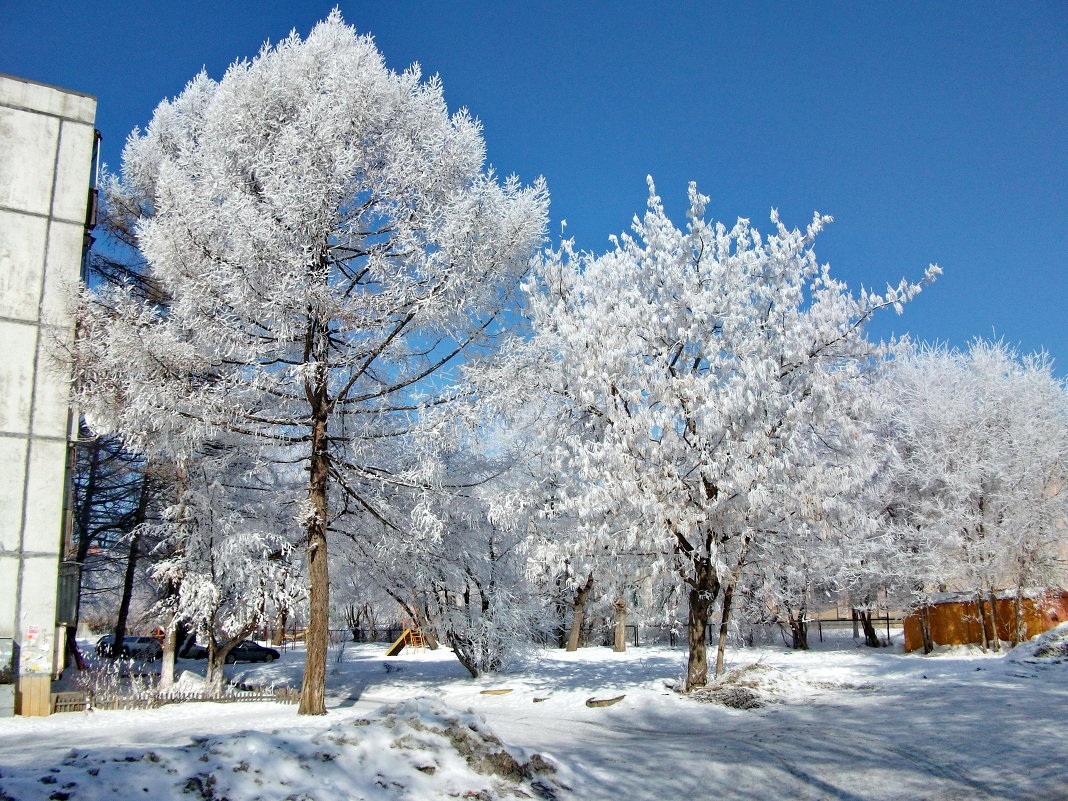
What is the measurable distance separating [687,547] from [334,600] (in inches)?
405

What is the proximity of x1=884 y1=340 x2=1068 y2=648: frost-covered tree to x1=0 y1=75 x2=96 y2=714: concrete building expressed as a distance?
20266 mm

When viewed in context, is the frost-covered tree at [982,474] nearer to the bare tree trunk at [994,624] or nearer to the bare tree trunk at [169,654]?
the bare tree trunk at [994,624]

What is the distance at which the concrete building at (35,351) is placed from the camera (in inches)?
560

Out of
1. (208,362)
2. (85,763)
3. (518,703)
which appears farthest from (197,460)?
(85,763)

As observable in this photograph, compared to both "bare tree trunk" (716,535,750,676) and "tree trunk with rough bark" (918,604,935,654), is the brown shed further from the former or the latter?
"bare tree trunk" (716,535,750,676)

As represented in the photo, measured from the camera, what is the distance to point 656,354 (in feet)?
50.7

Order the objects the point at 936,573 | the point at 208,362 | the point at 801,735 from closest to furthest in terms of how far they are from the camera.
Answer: the point at 801,735
the point at 208,362
the point at 936,573

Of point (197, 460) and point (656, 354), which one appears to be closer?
point (656, 354)

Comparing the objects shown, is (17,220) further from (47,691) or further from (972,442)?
(972,442)

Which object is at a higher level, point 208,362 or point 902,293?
point 902,293

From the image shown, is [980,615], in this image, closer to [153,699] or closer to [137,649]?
[153,699]

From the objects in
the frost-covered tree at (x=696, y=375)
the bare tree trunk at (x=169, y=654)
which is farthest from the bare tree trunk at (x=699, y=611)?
the bare tree trunk at (x=169, y=654)

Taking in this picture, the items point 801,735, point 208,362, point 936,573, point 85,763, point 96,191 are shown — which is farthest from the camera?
point 936,573

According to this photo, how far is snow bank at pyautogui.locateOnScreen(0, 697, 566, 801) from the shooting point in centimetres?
513
